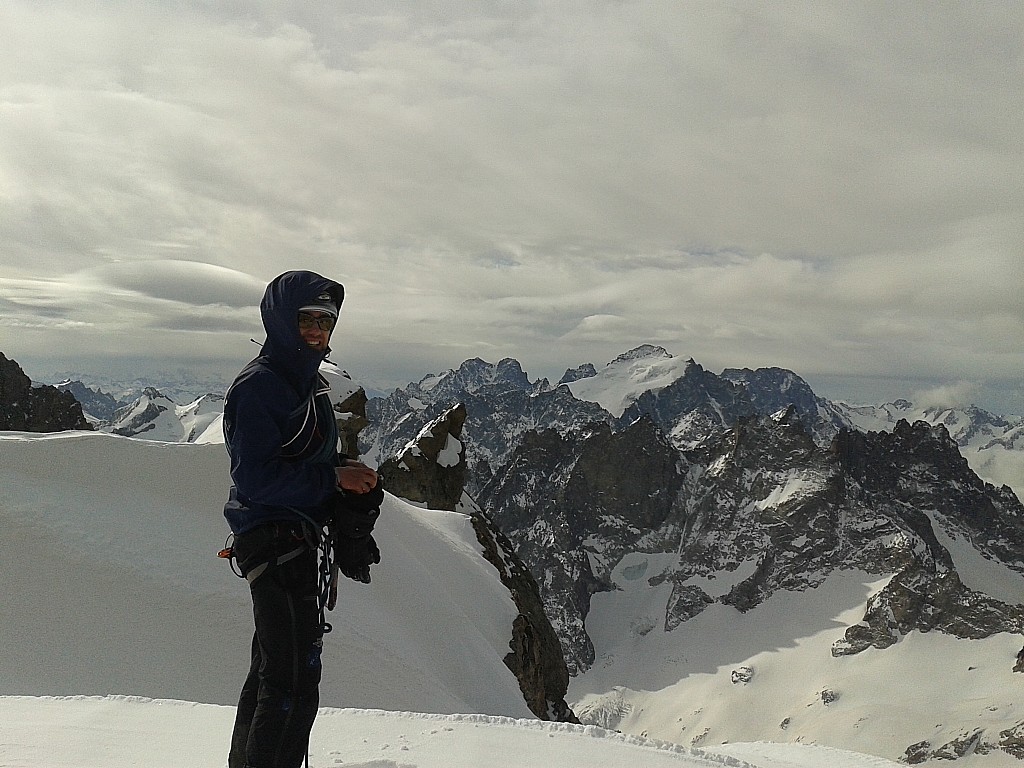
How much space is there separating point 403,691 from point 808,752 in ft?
28.1

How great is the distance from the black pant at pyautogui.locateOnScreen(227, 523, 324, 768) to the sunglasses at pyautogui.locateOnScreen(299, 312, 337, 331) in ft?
4.53

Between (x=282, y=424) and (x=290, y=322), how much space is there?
0.71m

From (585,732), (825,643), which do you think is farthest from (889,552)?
(585,732)

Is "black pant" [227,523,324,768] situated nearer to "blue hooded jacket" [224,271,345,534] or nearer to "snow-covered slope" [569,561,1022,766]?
"blue hooded jacket" [224,271,345,534]

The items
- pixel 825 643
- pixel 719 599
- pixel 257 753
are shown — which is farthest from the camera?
pixel 719 599

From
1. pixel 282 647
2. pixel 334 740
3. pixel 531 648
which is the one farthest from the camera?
pixel 531 648

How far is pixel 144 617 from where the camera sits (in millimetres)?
11758

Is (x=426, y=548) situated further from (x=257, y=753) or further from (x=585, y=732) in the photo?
(x=257, y=753)

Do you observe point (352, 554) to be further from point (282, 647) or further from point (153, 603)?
point (153, 603)

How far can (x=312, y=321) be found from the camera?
490 cm

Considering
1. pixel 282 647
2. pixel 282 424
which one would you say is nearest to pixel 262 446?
pixel 282 424

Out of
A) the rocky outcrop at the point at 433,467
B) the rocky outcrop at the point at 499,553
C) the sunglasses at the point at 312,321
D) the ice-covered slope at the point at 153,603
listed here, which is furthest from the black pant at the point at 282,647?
the rocky outcrop at the point at 433,467

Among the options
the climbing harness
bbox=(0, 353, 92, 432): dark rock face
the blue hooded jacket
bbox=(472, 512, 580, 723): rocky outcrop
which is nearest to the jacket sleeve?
the blue hooded jacket

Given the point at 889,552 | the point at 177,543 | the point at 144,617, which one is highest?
the point at 177,543
